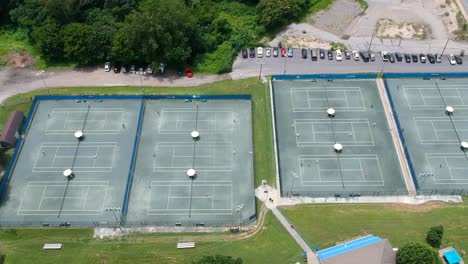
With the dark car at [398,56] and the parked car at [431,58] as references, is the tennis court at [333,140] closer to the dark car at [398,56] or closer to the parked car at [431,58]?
the dark car at [398,56]

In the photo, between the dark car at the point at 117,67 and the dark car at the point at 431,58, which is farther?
the dark car at the point at 431,58

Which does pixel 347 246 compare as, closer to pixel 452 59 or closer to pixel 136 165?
pixel 136 165

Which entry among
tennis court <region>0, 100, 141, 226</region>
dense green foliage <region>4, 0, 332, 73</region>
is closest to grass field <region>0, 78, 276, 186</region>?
tennis court <region>0, 100, 141, 226</region>

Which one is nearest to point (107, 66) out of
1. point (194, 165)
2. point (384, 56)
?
point (194, 165)

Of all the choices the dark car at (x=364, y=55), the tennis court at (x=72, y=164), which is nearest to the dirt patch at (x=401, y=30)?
the dark car at (x=364, y=55)

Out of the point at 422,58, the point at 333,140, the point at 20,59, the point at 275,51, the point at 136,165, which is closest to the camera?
the point at 136,165

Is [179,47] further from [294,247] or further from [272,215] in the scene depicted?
[294,247]

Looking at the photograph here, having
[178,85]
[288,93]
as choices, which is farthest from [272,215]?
[178,85]
